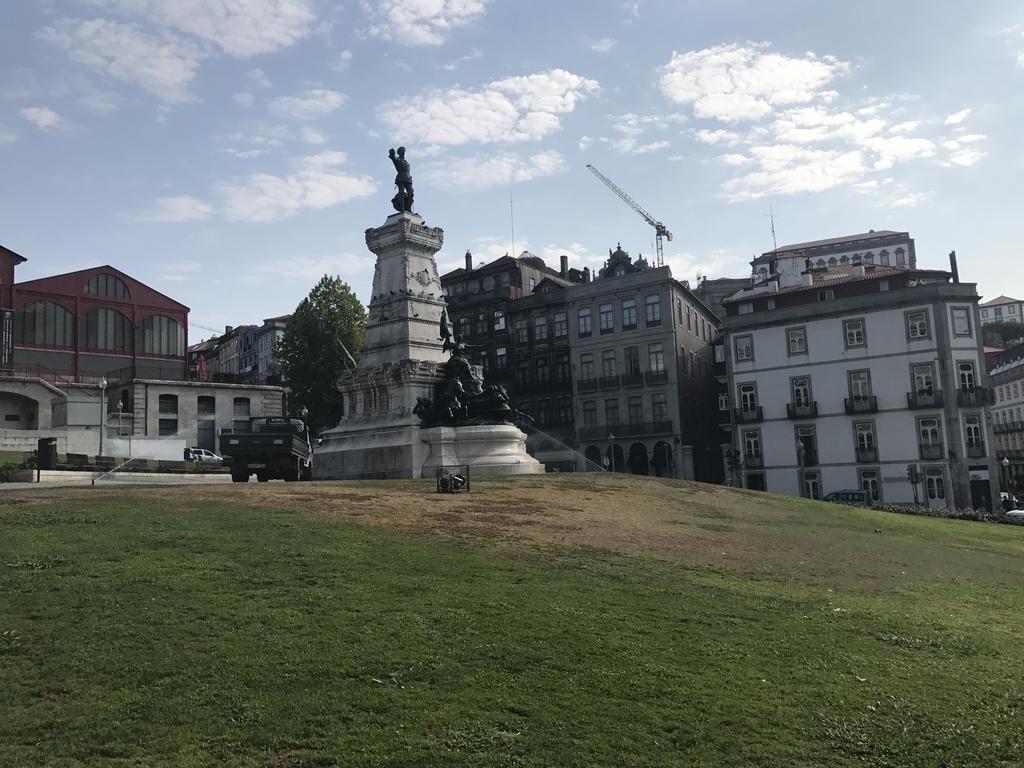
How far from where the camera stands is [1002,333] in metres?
108

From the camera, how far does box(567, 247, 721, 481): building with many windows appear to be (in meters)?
64.6

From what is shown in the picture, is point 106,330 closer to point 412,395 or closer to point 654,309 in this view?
point 412,395

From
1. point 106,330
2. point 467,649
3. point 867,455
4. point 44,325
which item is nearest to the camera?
point 467,649

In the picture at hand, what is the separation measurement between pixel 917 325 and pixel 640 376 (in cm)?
1981

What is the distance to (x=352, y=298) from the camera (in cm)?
6525

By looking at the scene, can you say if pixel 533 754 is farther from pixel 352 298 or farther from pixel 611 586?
pixel 352 298

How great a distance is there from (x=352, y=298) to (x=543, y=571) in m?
53.7

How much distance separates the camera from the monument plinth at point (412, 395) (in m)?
31.3

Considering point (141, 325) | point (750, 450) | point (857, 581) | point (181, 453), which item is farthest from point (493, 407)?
point (141, 325)

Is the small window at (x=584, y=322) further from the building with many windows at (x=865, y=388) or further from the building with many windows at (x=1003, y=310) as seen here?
the building with many windows at (x=1003, y=310)

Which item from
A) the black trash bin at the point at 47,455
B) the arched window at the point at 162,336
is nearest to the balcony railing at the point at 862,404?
the black trash bin at the point at 47,455

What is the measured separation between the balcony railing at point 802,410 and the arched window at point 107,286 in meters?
49.5

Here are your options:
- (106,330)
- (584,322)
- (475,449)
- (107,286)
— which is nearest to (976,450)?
(584,322)

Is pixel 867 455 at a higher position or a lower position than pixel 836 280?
lower
